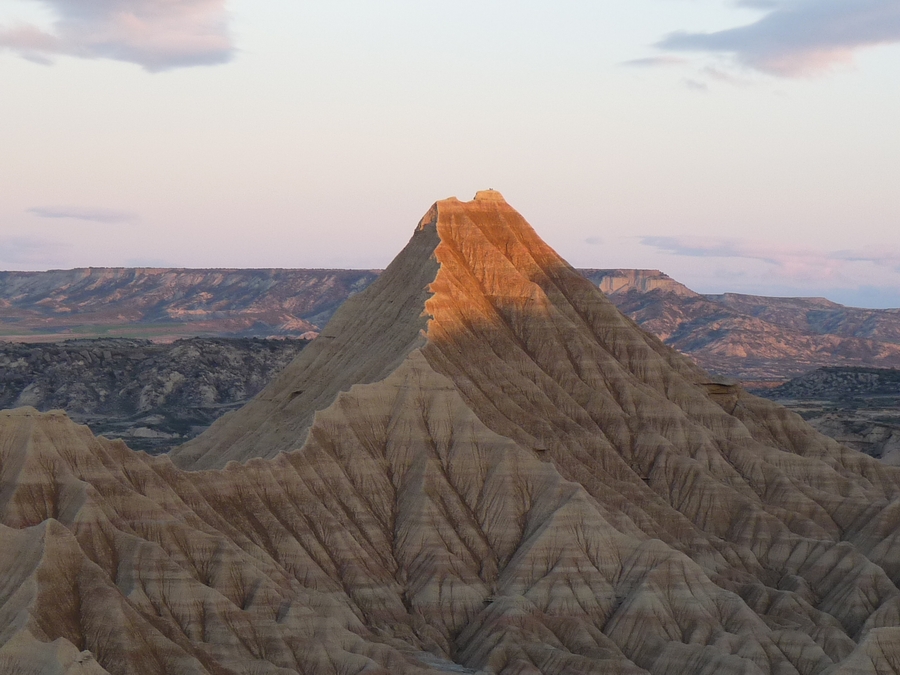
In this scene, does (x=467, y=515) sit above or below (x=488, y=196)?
below

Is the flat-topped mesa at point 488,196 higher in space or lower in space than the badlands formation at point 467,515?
higher

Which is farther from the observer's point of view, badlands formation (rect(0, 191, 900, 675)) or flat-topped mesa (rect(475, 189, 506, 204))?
flat-topped mesa (rect(475, 189, 506, 204))

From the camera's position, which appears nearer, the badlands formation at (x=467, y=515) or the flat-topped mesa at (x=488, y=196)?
the badlands formation at (x=467, y=515)

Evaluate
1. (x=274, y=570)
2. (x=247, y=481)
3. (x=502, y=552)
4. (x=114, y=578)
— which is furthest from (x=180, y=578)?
(x=502, y=552)

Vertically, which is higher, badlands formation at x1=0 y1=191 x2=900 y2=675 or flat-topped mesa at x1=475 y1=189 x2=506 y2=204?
flat-topped mesa at x1=475 y1=189 x2=506 y2=204

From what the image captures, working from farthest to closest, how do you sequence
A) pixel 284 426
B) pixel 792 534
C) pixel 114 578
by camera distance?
pixel 284 426
pixel 792 534
pixel 114 578

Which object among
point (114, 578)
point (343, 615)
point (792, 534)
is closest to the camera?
point (114, 578)

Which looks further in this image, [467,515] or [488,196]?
[488,196]

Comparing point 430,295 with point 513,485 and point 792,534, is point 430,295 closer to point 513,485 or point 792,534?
point 513,485
